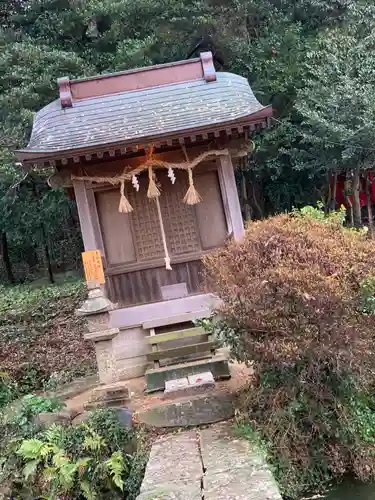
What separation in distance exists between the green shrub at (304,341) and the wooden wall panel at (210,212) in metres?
3.30

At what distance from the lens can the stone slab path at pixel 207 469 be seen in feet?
14.0

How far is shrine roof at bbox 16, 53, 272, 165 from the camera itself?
7.91 meters

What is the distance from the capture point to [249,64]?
17.1 meters

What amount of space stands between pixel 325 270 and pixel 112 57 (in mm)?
14650

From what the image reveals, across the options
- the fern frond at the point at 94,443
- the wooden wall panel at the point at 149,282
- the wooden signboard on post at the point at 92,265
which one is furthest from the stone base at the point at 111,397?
the wooden wall panel at the point at 149,282

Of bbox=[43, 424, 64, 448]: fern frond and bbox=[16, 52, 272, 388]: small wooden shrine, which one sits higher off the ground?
bbox=[16, 52, 272, 388]: small wooden shrine

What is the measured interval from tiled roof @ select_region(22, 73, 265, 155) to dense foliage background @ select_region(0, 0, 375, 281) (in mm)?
6407

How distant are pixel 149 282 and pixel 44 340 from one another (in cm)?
496

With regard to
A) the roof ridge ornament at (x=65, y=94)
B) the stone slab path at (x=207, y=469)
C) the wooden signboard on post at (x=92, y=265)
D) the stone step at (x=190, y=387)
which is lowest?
the stone slab path at (x=207, y=469)

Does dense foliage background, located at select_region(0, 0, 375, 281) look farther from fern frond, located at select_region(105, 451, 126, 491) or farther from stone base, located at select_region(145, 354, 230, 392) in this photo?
fern frond, located at select_region(105, 451, 126, 491)

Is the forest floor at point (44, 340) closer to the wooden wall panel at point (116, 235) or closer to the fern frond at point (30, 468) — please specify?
the wooden wall panel at point (116, 235)

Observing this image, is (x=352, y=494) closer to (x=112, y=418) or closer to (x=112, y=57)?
(x=112, y=418)

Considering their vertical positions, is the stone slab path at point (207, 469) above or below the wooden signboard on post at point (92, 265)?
below

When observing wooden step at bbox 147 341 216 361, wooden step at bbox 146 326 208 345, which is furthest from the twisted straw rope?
wooden step at bbox 147 341 216 361
